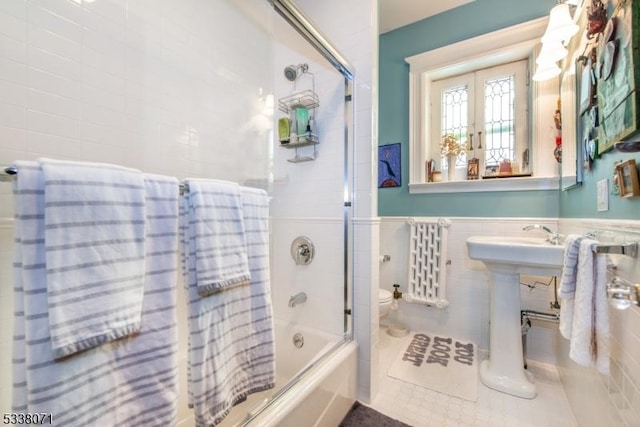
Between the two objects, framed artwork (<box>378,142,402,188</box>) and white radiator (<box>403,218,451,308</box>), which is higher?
framed artwork (<box>378,142,402,188</box>)

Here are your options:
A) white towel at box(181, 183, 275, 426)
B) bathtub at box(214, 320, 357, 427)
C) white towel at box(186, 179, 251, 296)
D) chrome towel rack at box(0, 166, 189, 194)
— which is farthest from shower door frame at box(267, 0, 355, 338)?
chrome towel rack at box(0, 166, 189, 194)

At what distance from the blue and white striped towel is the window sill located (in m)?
2.11

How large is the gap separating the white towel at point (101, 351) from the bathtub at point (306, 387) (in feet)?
1.34

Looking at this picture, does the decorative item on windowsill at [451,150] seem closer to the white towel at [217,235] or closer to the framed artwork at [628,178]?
the framed artwork at [628,178]

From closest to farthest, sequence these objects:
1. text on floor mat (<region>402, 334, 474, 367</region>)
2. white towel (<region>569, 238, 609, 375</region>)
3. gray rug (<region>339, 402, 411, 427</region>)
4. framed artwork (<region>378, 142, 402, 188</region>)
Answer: white towel (<region>569, 238, 609, 375</region>), gray rug (<region>339, 402, 411, 427</region>), text on floor mat (<region>402, 334, 474, 367</region>), framed artwork (<region>378, 142, 402, 188</region>)

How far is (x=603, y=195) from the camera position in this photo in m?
1.04

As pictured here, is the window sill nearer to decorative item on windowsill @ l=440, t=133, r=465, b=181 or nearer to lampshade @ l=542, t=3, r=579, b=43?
decorative item on windowsill @ l=440, t=133, r=465, b=181

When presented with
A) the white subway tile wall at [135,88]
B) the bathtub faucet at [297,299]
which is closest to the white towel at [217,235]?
the white subway tile wall at [135,88]

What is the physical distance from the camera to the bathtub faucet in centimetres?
174

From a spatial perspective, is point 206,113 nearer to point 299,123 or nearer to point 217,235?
point 299,123

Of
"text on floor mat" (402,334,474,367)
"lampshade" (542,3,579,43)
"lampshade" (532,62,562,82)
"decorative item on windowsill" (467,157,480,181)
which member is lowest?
"text on floor mat" (402,334,474,367)

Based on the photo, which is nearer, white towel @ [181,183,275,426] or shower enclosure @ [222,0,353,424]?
white towel @ [181,183,275,426]

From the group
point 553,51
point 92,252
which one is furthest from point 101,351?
point 553,51

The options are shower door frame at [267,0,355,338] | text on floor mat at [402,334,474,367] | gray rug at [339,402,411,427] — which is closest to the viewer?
gray rug at [339,402,411,427]
